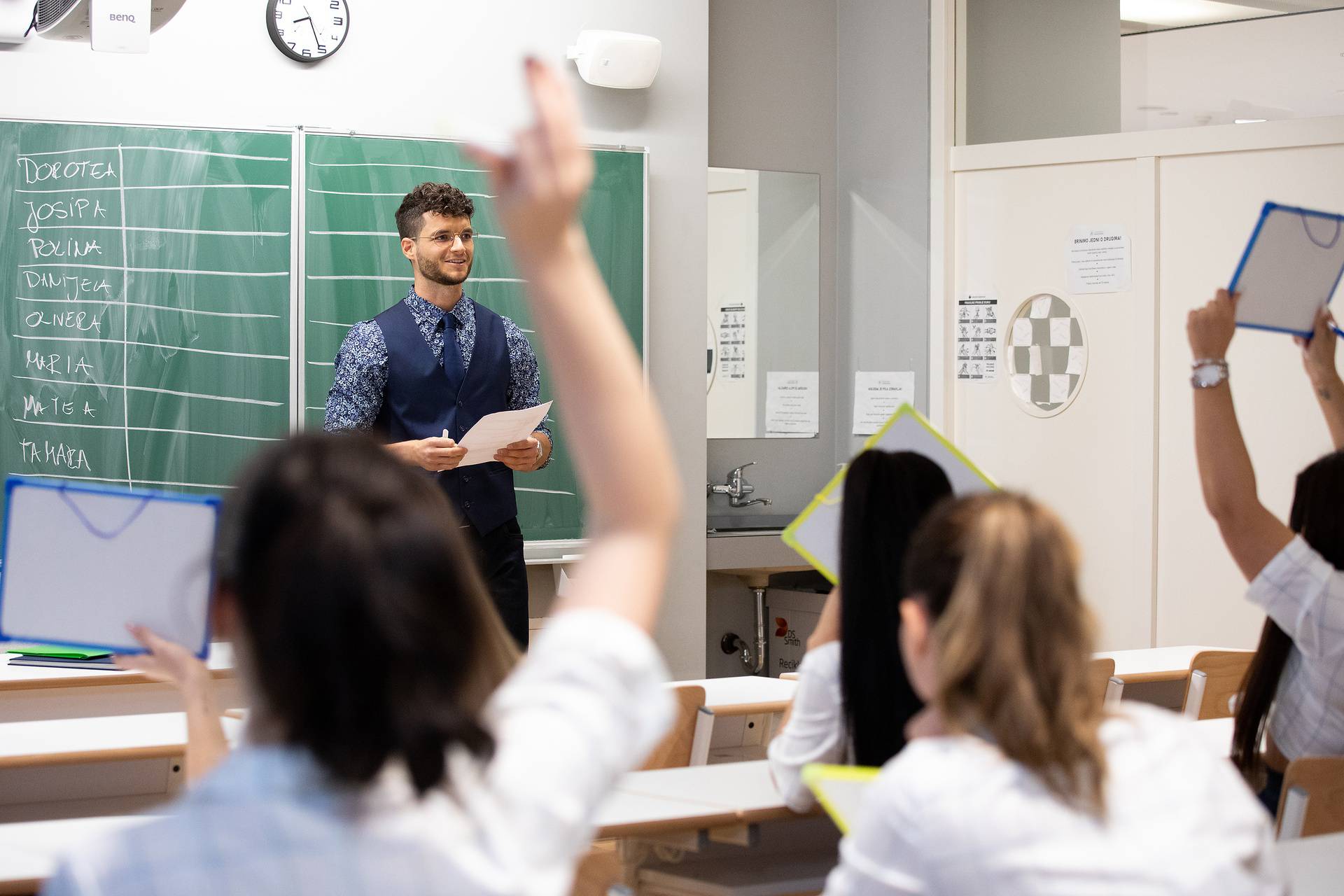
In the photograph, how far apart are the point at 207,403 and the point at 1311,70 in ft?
13.2

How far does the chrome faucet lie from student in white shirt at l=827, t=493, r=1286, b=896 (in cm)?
435

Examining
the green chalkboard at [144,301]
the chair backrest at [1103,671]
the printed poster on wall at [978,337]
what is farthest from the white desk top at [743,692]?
the printed poster on wall at [978,337]

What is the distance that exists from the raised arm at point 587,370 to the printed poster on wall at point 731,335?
4.77 metres

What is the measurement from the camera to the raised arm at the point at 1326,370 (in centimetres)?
239

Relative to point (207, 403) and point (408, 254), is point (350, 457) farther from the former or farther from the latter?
point (207, 403)

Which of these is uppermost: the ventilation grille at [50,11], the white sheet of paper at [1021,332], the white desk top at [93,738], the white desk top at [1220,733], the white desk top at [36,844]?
the ventilation grille at [50,11]

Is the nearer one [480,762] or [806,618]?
[480,762]

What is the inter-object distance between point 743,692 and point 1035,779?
2.08m

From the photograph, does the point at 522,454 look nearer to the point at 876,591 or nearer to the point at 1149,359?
the point at 876,591

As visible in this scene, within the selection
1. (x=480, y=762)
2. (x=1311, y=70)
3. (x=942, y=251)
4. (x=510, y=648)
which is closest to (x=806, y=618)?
(x=942, y=251)

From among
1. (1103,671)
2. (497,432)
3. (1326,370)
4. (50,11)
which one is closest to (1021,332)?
(1103,671)

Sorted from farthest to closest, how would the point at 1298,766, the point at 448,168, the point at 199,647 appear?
the point at 448,168 → the point at 1298,766 → the point at 199,647

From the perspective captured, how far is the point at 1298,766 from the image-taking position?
1918mm

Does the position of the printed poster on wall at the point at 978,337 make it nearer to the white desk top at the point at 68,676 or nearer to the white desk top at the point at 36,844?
the white desk top at the point at 68,676
